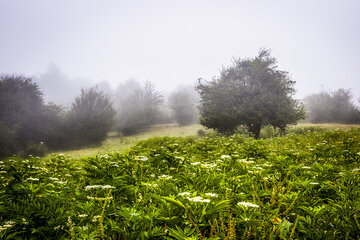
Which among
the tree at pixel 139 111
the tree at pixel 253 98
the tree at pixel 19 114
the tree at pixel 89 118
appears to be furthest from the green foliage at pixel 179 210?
the tree at pixel 139 111

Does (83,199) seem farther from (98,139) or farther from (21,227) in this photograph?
(98,139)

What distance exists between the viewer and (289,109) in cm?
1770

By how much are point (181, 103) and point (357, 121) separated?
89.8 ft

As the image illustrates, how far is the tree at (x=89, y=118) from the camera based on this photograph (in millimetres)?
20750

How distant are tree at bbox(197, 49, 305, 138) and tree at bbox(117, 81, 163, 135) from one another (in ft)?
39.5

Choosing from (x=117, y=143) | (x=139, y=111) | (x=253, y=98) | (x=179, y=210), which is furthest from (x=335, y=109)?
(x=179, y=210)

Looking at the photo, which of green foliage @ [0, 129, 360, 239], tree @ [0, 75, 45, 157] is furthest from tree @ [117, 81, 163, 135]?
green foliage @ [0, 129, 360, 239]

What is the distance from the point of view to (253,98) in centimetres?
1778

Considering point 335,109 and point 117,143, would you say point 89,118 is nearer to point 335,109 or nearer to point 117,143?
point 117,143

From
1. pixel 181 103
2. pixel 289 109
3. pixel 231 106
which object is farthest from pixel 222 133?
pixel 181 103

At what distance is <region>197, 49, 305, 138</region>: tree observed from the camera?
685 inches

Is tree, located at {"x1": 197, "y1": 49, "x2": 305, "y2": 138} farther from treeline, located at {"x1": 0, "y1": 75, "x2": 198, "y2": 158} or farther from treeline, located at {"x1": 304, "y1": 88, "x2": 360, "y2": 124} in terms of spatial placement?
treeline, located at {"x1": 304, "y1": 88, "x2": 360, "y2": 124}

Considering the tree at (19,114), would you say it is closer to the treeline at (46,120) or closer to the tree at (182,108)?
the treeline at (46,120)

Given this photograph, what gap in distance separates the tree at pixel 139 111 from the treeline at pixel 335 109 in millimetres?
27276
